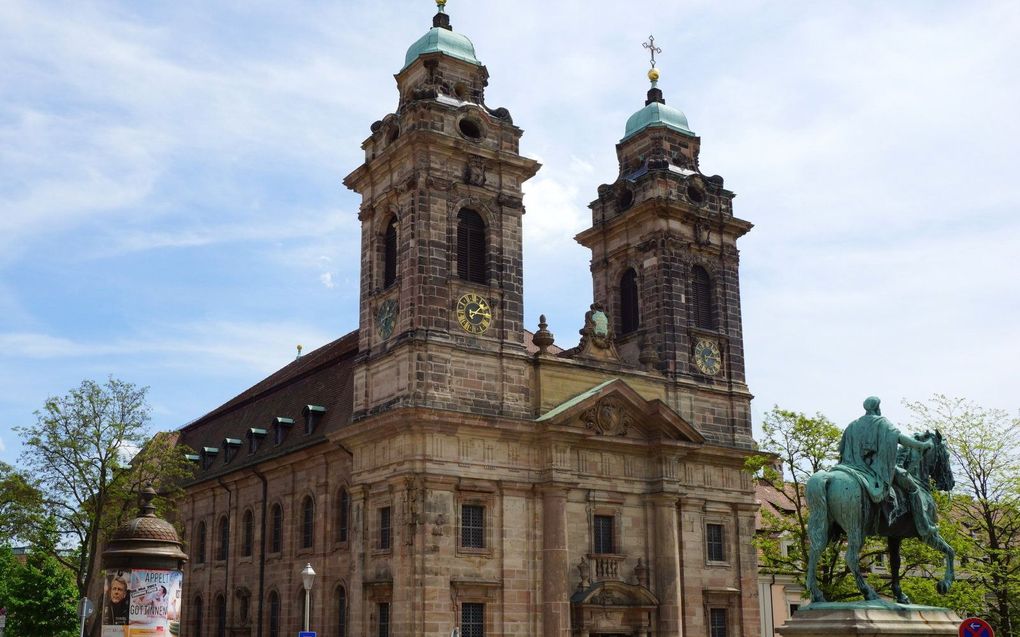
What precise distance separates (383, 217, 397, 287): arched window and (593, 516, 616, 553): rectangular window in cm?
1122

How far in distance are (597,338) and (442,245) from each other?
23.3ft

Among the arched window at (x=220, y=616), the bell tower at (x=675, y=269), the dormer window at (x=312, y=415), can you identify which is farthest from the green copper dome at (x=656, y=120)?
the arched window at (x=220, y=616)

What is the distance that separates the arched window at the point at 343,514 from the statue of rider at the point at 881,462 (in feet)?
79.2

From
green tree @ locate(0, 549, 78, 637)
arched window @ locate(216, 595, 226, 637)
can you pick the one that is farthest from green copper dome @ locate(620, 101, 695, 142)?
green tree @ locate(0, 549, 78, 637)

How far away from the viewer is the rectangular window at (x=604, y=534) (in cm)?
3909

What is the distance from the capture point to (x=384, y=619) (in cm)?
3609

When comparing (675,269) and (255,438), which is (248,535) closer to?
(255,438)

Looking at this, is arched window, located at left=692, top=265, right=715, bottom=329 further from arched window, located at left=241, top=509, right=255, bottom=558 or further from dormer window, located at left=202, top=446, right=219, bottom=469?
dormer window, located at left=202, top=446, right=219, bottom=469

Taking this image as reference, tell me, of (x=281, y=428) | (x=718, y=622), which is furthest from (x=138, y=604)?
(x=718, y=622)

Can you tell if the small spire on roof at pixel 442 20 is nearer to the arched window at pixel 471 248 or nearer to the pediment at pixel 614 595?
the arched window at pixel 471 248

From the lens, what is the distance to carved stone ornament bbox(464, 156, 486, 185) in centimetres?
3956

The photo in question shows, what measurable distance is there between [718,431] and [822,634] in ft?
85.8

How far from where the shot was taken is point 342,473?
1633 inches

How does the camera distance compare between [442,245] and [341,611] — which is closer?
[442,245]
